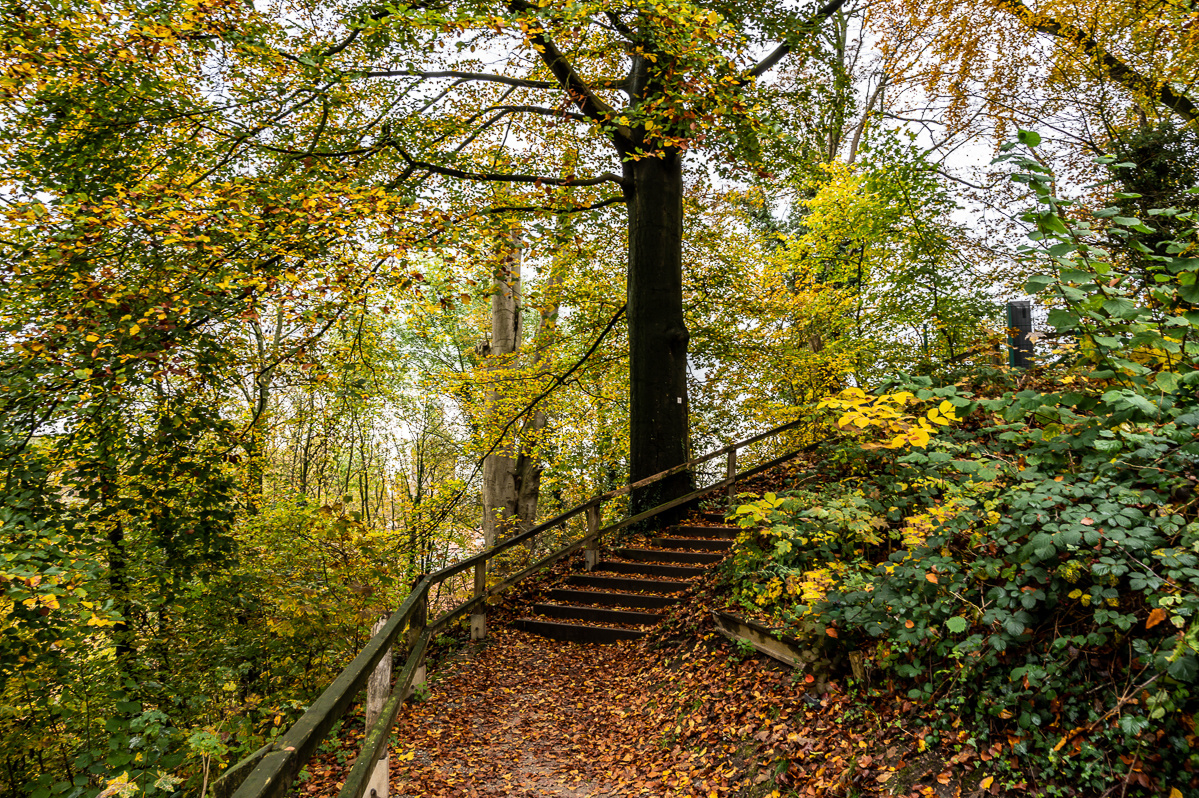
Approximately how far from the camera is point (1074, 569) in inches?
112

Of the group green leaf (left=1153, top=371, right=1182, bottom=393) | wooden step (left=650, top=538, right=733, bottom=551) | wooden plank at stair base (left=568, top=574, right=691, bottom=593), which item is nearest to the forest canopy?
green leaf (left=1153, top=371, right=1182, bottom=393)

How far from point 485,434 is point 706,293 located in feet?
17.9

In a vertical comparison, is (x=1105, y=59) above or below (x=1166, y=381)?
above

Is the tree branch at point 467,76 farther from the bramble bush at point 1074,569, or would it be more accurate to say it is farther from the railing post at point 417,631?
the bramble bush at point 1074,569

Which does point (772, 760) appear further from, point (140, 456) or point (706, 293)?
point (706, 293)

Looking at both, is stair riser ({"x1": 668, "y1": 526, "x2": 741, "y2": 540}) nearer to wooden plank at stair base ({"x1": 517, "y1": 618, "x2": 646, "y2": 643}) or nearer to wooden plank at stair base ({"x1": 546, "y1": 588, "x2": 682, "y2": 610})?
wooden plank at stair base ({"x1": 546, "y1": 588, "x2": 682, "y2": 610})

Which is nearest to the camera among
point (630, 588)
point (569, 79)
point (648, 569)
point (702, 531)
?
point (630, 588)

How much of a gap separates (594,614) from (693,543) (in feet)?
6.57

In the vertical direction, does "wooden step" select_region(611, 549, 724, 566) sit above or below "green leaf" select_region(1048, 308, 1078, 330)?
below

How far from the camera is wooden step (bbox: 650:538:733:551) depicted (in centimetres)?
856

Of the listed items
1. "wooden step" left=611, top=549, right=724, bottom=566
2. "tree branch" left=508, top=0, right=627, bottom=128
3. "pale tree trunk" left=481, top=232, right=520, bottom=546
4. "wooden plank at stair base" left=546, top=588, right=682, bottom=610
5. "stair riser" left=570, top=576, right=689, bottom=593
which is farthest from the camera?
"pale tree trunk" left=481, top=232, right=520, bottom=546

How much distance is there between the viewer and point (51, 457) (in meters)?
4.52

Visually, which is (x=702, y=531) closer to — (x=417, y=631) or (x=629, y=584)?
(x=629, y=584)

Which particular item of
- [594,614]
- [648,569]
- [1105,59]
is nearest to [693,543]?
[648,569]
